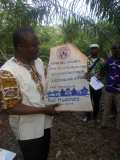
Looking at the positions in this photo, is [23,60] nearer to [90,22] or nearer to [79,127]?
[90,22]

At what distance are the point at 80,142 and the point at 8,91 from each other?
312cm

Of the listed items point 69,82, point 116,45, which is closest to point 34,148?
point 69,82

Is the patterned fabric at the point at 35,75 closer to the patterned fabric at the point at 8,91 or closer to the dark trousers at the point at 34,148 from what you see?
the patterned fabric at the point at 8,91

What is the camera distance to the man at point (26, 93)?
106 inches

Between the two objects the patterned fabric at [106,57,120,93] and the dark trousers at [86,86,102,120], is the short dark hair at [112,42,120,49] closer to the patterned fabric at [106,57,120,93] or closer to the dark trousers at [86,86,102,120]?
the patterned fabric at [106,57,120,93]

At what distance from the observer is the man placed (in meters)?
2.70

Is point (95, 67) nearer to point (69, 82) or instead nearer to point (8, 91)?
point (69, 82)

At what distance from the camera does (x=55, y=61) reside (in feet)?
9.84

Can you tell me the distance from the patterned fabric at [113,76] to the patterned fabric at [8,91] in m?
3.20

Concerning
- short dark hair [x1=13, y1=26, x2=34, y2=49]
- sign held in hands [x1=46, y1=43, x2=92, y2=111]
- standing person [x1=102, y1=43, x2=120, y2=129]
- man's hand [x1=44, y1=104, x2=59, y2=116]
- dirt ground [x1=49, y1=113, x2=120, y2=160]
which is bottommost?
dirt ground [x1=49, y1=113, x2=120, y2=160]

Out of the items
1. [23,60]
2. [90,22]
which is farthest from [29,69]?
→ [90,22]

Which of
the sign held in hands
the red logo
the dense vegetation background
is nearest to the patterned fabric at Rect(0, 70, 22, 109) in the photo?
the sign held in hands

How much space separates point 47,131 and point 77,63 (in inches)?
21.8

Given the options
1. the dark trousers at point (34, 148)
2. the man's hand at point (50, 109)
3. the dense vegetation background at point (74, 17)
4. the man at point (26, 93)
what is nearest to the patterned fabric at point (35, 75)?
the man at point (26, 93)
